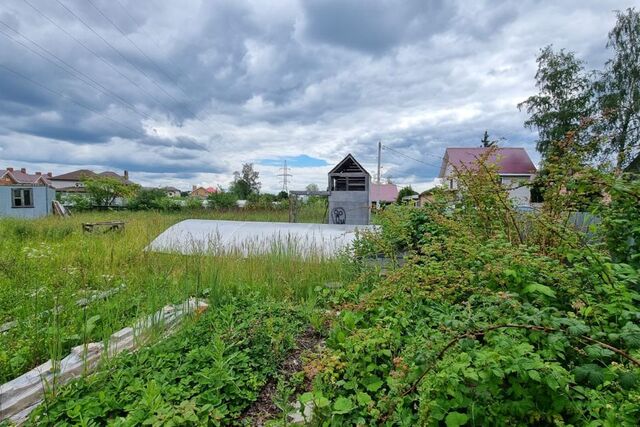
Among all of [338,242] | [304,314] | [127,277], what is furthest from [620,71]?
[127,277]

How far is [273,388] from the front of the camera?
1.89m

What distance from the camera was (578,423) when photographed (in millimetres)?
1054

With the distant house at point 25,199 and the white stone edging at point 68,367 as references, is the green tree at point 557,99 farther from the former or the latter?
the distant house at point 25,199

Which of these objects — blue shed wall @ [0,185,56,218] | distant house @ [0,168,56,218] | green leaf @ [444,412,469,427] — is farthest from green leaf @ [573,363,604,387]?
distant house @ [0,168,56,218]

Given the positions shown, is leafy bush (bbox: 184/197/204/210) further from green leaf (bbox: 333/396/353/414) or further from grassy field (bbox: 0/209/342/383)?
green leaf (bbox: 333/396/353/414)

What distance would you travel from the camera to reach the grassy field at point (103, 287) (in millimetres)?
2207

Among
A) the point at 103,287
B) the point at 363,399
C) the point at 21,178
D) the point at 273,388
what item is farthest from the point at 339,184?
the point at 21,178

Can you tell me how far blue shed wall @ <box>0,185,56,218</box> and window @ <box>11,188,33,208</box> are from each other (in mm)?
155

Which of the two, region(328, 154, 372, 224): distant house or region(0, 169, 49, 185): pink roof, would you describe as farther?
region(0, 169, 49, 185): pink roof

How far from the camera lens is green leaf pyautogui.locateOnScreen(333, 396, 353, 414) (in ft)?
4.39

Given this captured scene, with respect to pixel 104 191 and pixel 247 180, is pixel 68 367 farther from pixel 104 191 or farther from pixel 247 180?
pixel 247 180

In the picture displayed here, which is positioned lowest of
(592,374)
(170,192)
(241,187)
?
(592,374)

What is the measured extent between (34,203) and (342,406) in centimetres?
2438

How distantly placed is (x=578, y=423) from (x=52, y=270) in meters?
5.28
